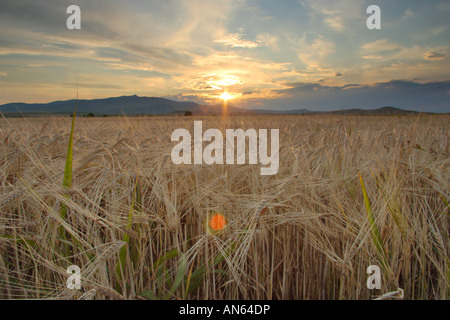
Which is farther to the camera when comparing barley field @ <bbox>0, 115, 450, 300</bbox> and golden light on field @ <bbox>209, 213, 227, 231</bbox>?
golden light on field @ <bbox>209, 213, 227, 231</bbox>

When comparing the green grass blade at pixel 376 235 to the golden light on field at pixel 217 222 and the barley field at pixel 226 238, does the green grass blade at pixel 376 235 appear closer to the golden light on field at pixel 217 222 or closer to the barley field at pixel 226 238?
the barley field at pixel 226 238

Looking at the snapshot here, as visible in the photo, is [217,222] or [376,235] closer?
[376,235]

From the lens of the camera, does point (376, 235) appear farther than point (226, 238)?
No

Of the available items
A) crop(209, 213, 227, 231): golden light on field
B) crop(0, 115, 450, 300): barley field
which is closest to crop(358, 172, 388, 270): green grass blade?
crop(0, 115, 450, 300): barley field

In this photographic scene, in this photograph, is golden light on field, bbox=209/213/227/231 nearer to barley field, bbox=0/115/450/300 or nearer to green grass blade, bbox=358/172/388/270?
barley field, bbox=0/115/450/300

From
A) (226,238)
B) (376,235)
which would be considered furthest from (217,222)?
(376,235)

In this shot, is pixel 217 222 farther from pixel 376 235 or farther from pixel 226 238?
pixel 376 235

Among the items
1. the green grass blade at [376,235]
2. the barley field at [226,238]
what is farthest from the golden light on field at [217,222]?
the green grass blade at [376,235]

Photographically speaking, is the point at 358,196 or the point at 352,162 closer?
the point at 358,196

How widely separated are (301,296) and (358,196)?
25.7 inches

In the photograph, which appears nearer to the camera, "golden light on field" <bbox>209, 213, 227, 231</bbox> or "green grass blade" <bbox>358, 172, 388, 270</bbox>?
"green grass blade" <bbox>358, 172, 388, 270</bbox>
